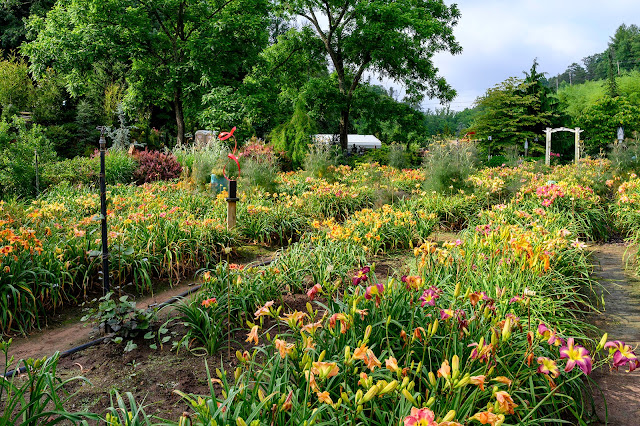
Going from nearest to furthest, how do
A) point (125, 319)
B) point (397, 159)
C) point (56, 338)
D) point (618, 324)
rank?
point (125, 319)
point (56, 338)
point (618, 324)
point (397, 159)

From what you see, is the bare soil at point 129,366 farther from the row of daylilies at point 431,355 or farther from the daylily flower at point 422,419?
the daylily flower at point 422,419

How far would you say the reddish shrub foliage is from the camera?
31.5 feet

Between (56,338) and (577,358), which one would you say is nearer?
(577,358)

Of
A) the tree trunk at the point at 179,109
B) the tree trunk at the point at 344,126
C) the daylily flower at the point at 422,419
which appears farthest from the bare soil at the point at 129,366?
the tree trunk at the point at 344,126

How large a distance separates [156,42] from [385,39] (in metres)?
7.12

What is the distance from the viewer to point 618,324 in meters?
3.24

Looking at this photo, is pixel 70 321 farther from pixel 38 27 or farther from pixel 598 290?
pixel 38 27

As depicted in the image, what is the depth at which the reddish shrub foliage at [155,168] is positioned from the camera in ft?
31.5

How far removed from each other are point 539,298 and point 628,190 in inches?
184

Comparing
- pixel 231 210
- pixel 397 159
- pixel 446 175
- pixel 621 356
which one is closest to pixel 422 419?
pixel 621 356

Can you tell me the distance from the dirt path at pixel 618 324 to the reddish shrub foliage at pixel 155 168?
8191 mm

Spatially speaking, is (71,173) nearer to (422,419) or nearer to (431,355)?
(431,355)

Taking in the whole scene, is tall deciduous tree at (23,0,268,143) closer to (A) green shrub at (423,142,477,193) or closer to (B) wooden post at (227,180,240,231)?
(A) green shrub at (423,142,477,193)

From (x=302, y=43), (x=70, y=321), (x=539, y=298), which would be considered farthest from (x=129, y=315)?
(x=302, y=43)
